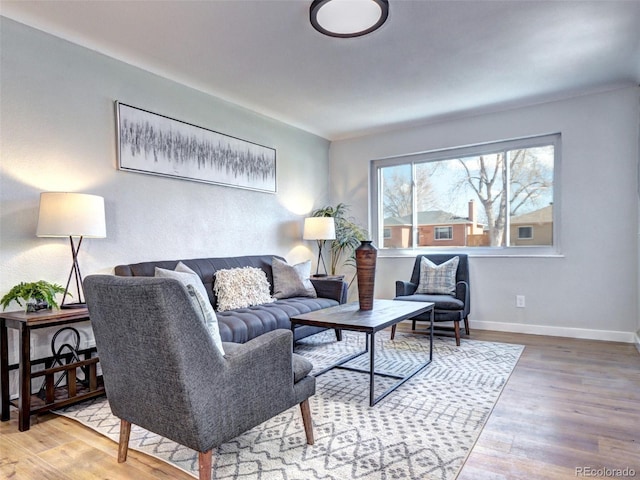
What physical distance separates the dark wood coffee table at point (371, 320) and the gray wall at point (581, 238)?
5.34 ft

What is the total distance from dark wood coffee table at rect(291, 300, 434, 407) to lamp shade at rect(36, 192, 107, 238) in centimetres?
144

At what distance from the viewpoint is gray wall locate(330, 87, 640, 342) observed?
3.73 meters

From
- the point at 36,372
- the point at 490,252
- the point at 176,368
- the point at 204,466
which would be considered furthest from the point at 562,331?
the point at 36,372

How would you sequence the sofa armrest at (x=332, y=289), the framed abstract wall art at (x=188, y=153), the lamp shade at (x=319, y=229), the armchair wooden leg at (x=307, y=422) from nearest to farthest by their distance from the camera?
the armchair wooden leg at (x=307, y=422), the framed abstract wall art at (x=188, y=153), the sofa armrest at (x=332, y=289), the lamp shade at (x=319, y=229)

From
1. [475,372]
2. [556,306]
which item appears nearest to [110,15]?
[475,372]

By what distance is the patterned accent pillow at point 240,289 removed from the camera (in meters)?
3.32

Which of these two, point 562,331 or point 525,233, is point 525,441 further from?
point 525,233

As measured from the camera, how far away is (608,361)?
3.16 m

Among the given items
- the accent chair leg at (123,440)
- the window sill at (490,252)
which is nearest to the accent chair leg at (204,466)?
the accent chair leg at (123,440)

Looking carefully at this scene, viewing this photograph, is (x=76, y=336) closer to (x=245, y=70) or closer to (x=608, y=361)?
(x=245, y=70)

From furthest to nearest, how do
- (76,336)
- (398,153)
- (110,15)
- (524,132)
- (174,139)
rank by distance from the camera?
(398,153)
(524,132)
(174,139)
(76,336)
(110,15)

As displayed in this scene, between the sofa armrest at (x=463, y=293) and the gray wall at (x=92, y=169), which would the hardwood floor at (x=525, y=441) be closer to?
the gray wall at (x=92, y=169)

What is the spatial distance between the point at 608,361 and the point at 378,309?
1.94 metres

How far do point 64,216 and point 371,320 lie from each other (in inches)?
78.3
